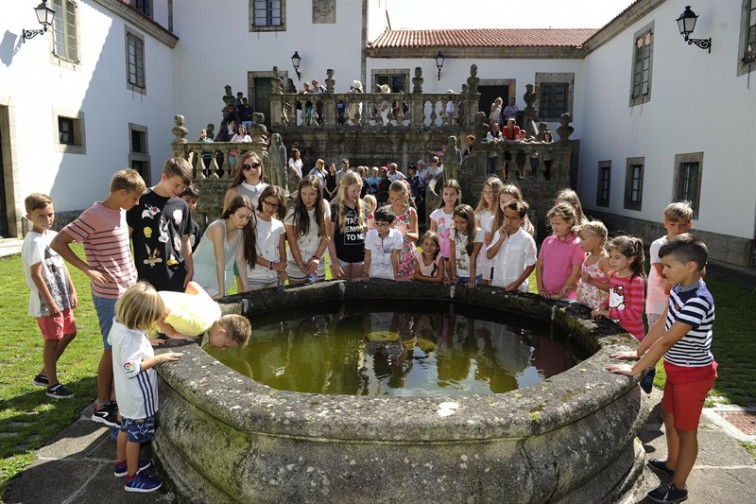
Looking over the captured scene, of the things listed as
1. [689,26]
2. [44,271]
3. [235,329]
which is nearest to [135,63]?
[689,26]

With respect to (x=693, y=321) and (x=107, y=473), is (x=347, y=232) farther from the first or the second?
(x=693, y=321)

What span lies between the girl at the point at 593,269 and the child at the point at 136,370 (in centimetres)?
293

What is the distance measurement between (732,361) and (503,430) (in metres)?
4.20

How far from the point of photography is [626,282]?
12.7 feet

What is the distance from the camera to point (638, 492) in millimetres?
2859

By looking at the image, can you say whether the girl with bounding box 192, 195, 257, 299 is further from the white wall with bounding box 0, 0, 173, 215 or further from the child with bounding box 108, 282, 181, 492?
the white wall with bounding box 0, 0, 173, 215

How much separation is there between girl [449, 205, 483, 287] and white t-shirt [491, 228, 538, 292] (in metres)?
0.23

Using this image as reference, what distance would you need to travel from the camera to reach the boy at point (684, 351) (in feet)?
8.98

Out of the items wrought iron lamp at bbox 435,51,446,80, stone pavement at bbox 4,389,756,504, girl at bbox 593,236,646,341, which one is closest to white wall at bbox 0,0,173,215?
wrought iron lamp at bbox 435,51,446,80

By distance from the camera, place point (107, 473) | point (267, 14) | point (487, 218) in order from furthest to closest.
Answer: point (267, 14) → point (487, 218) → point (107, 473)

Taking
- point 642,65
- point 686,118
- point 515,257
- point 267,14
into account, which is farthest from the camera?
point 267,14

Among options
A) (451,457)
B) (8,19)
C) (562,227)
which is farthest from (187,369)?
(8,19)

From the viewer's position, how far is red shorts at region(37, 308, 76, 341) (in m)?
4.06

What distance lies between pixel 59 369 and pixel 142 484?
2.48 metres
